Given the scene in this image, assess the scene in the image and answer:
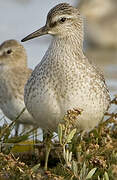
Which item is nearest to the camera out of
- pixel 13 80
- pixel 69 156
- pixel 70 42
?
pixel 69 156

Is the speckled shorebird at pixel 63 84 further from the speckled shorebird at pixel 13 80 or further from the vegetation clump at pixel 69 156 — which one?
the speckled shorebird at pixel 13 80

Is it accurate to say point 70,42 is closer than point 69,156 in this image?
No

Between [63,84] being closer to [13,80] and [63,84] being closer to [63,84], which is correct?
[63,84]

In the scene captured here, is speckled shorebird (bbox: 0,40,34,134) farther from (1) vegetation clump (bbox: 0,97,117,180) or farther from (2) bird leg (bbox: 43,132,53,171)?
(2) bird leg (bbox: 43,132,53,171)

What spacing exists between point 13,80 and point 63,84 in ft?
10.1

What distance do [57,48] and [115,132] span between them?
1.01 meters

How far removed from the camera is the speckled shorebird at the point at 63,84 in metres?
6.63

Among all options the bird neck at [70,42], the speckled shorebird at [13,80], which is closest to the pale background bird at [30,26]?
the speckled shorebird at [13,80]

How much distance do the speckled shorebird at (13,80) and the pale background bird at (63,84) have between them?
7.16ft

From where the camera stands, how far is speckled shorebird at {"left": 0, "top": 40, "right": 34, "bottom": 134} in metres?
9.20

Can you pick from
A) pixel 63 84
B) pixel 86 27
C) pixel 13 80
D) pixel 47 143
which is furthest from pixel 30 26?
pixel 63 84

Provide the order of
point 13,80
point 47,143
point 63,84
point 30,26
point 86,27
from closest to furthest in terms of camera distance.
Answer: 1. point 63,84
2. point 47,143
3. point 13,80
4. point 30,26
5. point 86,27

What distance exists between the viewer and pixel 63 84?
6680 millimetres

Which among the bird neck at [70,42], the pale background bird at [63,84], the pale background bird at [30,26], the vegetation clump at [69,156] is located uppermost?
the pale background bird at [30,26]
